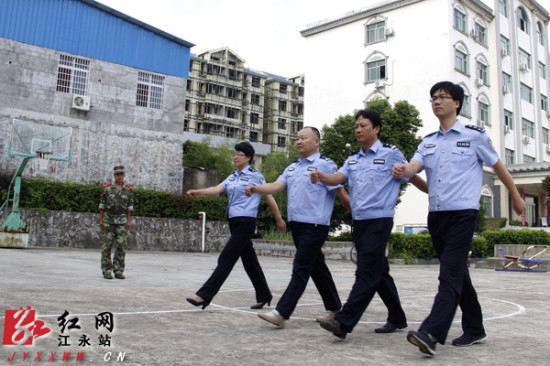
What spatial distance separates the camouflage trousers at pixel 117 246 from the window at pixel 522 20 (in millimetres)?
37988

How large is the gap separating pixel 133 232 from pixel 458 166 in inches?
711

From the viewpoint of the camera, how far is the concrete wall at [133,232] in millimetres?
18078

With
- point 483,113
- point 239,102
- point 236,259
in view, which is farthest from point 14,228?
point 239,102

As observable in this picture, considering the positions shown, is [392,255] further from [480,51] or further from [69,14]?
[480,51]

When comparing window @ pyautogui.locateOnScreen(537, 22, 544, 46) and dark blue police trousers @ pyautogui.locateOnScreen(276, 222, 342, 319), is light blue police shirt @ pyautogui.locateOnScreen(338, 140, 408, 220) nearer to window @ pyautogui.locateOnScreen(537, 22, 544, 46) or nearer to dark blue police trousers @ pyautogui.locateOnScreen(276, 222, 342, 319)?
dark blue police trousers @ pyautogui.locateOnScreen(276, 222, 342, 319)

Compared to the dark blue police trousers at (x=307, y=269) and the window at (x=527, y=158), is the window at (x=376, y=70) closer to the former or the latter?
the window at (x=527, y=158)

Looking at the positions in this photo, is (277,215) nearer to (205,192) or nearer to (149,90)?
(205,192)

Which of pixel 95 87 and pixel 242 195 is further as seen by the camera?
pixel 95 87

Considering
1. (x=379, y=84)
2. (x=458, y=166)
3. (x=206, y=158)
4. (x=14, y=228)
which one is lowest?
(x=14, y=228)

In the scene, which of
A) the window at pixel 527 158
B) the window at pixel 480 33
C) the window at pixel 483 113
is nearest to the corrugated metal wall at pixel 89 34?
the window at pixel 483 113

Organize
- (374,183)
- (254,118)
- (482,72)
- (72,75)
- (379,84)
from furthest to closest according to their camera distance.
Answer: (254,118) → (482,72) → (379,84) → (72,75) → (374,183)

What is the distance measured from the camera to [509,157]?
34031 mm

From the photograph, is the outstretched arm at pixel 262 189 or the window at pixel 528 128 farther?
the window at pixel 528 128

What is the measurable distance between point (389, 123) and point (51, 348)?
834 inches
